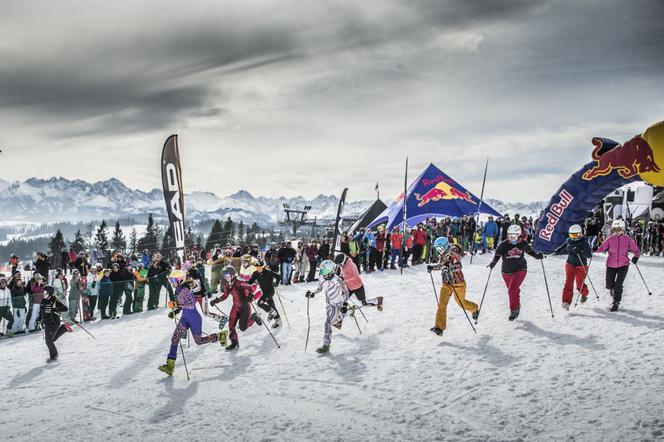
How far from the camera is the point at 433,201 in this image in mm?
22891

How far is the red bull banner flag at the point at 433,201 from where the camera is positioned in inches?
878

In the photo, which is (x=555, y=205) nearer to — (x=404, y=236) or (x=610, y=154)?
(x=610, y=154)

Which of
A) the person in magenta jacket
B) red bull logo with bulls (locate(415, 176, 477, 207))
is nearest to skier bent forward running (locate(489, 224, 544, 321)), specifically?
the person in magenta jacket

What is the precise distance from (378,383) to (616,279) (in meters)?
5.91

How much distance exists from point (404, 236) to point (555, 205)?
17.5ft

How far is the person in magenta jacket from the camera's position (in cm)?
925

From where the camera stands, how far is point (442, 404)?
5906 mm

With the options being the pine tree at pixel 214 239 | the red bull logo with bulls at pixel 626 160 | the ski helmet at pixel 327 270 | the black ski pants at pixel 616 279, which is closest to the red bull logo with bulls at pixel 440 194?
the red bull logo with bulls at pixel 626 160

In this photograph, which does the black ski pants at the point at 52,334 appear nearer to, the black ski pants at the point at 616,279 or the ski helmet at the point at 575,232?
the ski helmet at the point at 575,232

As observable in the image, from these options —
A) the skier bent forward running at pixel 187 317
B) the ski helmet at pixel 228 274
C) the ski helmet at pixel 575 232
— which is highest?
the ski helmet at pixel 575 232

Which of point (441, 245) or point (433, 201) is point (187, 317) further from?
point (433, 201)

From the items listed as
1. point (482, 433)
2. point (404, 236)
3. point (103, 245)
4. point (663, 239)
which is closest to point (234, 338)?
point (482, 433)

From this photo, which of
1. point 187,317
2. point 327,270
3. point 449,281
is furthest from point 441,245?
point 187,317

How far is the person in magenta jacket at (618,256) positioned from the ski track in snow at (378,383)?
1.66 feet
